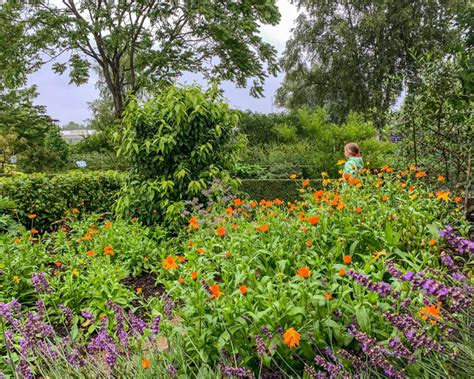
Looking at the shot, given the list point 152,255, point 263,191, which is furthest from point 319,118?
point 152,255

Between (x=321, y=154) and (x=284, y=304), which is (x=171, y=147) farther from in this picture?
(x=321, y=154)

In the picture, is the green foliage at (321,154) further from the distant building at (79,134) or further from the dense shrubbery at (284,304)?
the distant building at (79,134)

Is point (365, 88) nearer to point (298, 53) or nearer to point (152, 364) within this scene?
point (298, 53)

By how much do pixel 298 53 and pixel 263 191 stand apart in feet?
52.7

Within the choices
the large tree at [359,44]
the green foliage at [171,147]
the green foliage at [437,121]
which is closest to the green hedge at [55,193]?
the green foliage at [171,147]

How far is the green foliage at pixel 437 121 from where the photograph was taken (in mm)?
4074

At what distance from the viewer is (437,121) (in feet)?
13.9

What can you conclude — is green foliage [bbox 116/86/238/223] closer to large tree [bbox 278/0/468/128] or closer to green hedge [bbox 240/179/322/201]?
green hedge [bbox 240/179/322/201]

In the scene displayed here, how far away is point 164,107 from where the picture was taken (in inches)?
191

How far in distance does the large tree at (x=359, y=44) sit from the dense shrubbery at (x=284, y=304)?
59.7ft

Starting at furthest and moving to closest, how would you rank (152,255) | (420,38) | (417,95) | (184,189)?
(420,38)
(184,189)
(417,95)
(152,255)

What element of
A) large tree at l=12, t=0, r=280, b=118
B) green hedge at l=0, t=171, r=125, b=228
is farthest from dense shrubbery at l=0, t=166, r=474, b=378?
large tree at l=12, t=0, r=280, b=118

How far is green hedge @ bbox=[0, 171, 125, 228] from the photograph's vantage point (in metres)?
6.07

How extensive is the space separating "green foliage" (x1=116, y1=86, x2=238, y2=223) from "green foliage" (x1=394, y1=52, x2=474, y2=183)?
2.10m
